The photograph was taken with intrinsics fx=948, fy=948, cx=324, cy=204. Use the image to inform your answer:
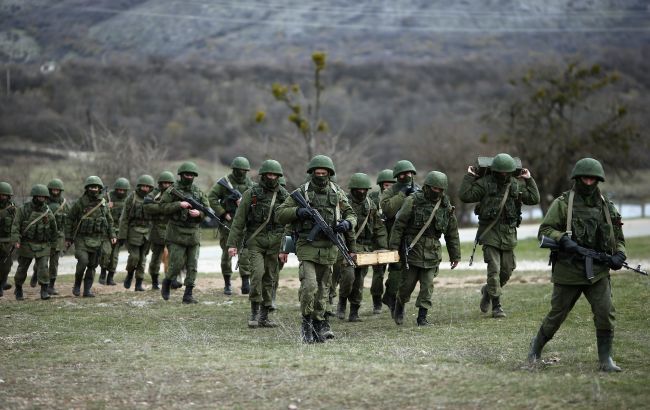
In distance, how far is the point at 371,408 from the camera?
8266mm

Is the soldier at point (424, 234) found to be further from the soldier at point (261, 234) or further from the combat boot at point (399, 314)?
the soldier at point (261, 234)

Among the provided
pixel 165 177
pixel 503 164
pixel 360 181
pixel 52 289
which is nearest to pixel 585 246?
pixel 503 164

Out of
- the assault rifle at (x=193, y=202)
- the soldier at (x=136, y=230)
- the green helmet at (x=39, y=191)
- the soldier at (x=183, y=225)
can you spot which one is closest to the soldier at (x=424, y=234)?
the assault rifle at (x=193, y=202)

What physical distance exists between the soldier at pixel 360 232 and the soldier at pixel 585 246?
14.4 feet

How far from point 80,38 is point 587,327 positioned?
7044 cm

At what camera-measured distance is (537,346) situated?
10.0 m

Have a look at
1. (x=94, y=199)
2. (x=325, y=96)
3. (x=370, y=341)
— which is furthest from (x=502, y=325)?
(x=325, y=96)

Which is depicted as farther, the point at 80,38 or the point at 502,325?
the point at 80,38

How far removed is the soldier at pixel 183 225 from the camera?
15867 mm

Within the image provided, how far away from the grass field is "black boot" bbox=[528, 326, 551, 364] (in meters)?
0.18

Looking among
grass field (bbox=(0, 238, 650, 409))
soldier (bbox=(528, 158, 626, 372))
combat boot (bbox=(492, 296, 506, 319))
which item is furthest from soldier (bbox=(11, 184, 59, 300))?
soldier (bbox=(528, 158, 626, 372))

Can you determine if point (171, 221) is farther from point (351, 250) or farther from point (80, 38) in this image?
point (80, 38)

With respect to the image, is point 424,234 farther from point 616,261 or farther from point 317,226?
point 616,261

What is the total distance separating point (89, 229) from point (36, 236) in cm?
92
